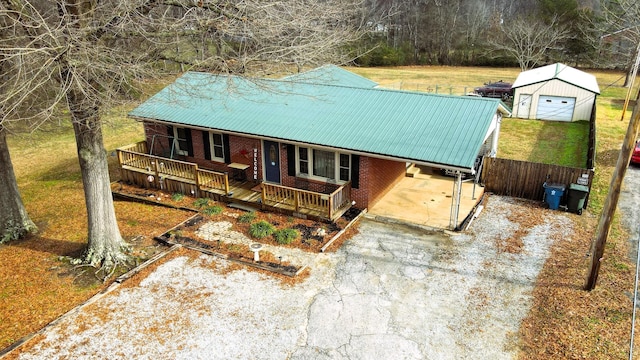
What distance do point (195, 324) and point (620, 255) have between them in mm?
11061

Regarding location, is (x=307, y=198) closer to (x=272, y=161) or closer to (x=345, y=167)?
(x=345, y=167)

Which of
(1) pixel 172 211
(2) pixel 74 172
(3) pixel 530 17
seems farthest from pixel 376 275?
(3) pixel 530 17

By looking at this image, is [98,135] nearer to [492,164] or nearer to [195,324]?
[195,324]

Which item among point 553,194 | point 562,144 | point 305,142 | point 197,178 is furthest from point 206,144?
point 562,144

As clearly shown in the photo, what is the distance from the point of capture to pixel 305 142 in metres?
14.3

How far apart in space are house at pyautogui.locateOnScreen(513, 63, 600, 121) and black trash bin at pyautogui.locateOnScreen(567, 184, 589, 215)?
1590 cm

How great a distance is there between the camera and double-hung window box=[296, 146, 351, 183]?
14.8m

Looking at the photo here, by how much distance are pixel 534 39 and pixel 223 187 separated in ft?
137

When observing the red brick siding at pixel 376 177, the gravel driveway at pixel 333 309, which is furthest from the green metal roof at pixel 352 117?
the gravel driveway at pixel 333 309

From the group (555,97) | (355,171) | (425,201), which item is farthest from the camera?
(555,97)

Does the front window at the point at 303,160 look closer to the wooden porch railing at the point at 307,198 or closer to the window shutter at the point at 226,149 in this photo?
the wooden porch railing at the point at 307,198

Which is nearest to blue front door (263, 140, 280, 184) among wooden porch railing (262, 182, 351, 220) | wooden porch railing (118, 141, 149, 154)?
wooden porch railing (262, 182, 351, 220)

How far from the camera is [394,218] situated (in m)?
14.4

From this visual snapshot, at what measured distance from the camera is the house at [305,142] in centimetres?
1365
